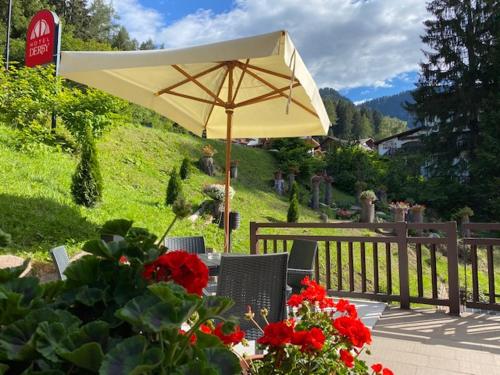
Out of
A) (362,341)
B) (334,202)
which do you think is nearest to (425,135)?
(334,202)

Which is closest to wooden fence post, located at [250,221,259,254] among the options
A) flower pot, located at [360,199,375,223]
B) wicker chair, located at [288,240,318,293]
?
wicker chair, located at [288,240,318,293]

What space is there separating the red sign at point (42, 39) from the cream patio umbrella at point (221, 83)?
5570mm

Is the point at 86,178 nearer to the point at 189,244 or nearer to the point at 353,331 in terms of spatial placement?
the point at 189,244

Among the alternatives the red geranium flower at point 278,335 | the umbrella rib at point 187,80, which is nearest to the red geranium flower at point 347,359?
the red geranium flower at point 278,335

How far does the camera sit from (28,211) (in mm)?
4902

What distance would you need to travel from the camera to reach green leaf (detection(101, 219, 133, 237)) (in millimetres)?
895

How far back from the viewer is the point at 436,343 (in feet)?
9.63

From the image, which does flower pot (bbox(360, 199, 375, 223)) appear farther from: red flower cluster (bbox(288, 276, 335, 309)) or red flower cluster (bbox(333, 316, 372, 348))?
red flower cluster (bbox(333, 316, 372, 348))

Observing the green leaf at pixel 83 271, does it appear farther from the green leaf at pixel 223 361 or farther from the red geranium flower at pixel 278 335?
the red geranium flower at pixel 278 335

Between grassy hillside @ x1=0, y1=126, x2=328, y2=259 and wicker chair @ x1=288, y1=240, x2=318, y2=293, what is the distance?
1.50m

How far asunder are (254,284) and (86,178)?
171 inches

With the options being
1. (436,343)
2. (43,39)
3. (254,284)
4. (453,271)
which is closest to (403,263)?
(453,271)

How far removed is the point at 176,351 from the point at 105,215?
213 inches

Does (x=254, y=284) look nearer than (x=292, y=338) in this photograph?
No
